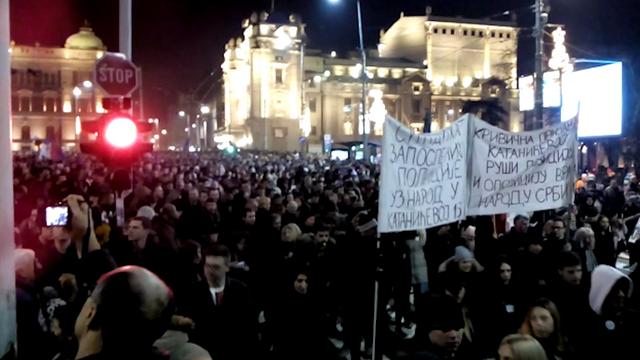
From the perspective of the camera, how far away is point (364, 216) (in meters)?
8.47

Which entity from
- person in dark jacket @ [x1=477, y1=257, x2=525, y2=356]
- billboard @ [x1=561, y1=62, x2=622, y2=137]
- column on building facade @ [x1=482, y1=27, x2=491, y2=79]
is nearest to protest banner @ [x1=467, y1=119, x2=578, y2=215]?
person in dark jacket @ [x1=477, y1=257, x2=525, y2=356]

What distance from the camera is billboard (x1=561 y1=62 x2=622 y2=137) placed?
73.5ft

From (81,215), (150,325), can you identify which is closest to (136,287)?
(150,325)

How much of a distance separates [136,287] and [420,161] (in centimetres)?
397

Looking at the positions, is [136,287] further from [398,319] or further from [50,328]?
[398,319]

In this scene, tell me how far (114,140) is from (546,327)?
4.54 meters

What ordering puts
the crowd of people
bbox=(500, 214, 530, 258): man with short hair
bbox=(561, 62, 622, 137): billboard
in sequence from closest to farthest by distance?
1. the crowd of people
2. bbox=(500, 214, 530, 258): man with short hair
3. bbox=(561, 62, 622, 137): billboard

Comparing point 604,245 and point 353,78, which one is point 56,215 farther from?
point 353,78

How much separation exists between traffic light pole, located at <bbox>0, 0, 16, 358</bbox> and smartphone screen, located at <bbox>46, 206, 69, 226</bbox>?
5.67ft

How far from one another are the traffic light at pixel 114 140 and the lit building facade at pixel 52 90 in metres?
88.1

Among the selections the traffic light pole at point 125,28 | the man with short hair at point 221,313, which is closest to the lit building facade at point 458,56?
the traffic light pole at point 125,28

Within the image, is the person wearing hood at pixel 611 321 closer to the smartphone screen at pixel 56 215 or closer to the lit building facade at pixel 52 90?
the smartphone screen at pixel 56 215

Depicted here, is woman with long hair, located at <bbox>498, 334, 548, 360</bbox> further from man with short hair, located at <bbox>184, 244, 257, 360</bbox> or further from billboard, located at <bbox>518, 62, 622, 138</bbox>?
billboard, located at <bbox>518, 62, 622, 138</bbox>

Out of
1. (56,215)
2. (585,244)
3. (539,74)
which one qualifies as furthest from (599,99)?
(56,215)
